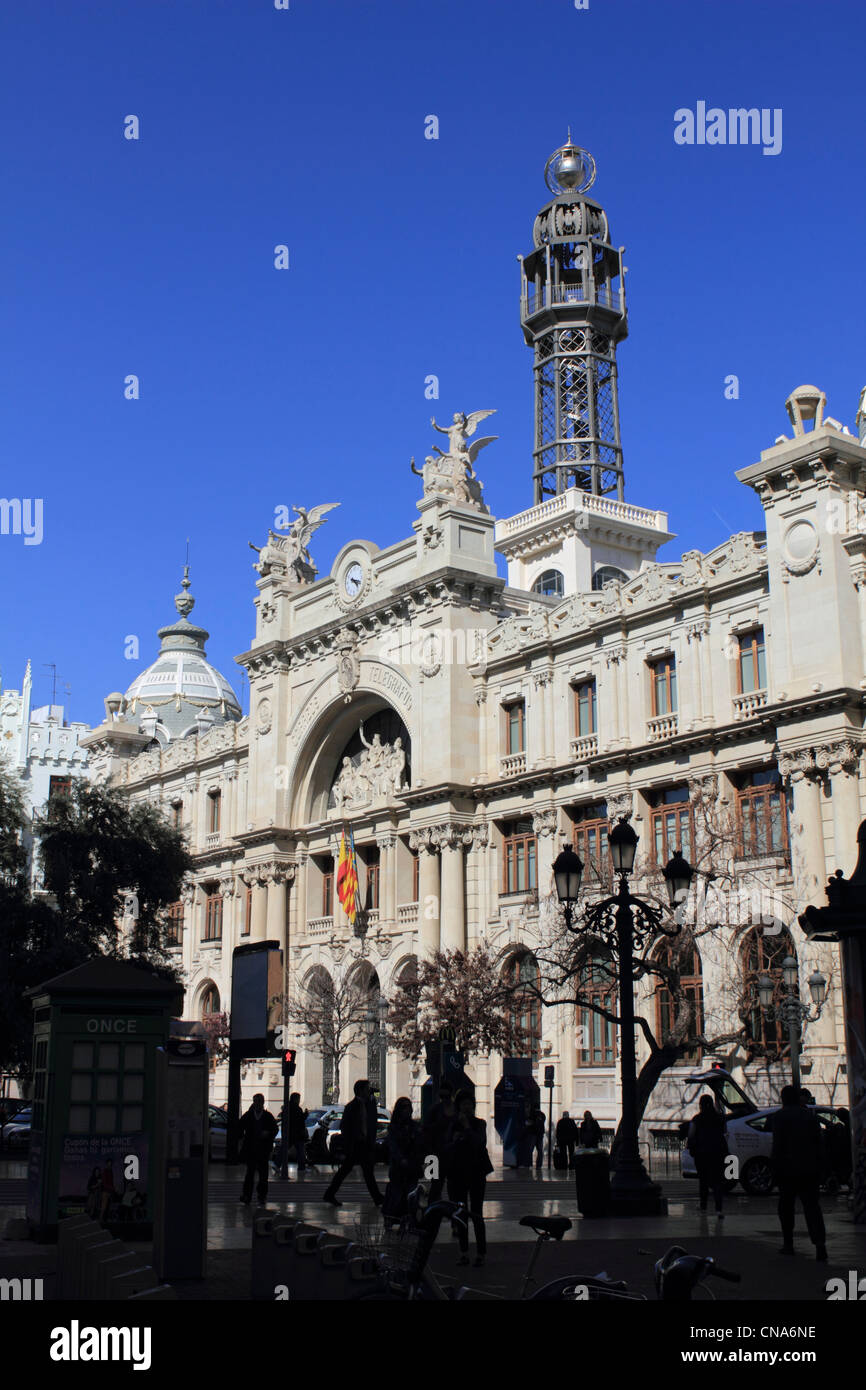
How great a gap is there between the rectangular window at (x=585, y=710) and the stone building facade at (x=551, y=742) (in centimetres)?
11

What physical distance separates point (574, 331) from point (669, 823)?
39436 millimetres

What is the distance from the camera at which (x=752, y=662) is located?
3994 centimetres

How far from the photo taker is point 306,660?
191ft

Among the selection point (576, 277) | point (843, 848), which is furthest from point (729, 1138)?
point (576, 277)

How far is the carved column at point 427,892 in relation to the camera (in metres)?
48.2

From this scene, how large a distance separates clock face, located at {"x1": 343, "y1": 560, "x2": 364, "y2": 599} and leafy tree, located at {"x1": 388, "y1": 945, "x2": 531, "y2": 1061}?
15.8 metres

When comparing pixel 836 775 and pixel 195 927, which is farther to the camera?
pixel 195 927

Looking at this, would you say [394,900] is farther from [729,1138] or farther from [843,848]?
[729,1138]

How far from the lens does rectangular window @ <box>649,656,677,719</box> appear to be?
42.4 metres

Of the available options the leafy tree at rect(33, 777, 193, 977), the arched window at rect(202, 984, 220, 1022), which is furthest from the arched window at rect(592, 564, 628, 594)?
the leafy tree at rect(33, 777, 193, 977)

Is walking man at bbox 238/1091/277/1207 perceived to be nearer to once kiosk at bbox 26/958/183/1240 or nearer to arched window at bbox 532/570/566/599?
once kiosk at bbox 26/958/183/1240

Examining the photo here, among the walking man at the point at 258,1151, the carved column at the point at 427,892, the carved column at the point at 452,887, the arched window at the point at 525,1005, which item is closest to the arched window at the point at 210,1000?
the carved column at the point at 427,892
